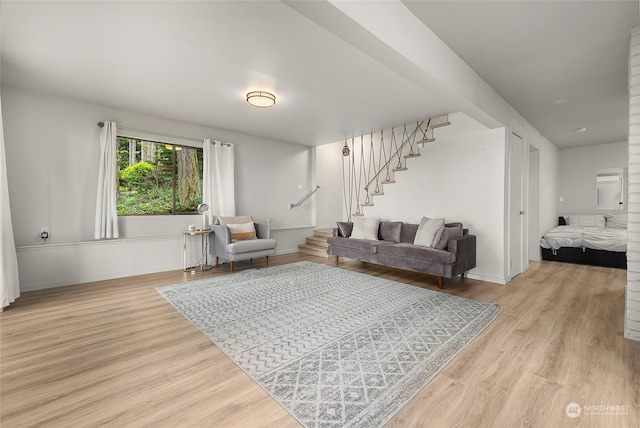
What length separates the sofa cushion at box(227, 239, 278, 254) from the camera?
4.48 m

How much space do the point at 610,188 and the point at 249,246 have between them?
27.9ft

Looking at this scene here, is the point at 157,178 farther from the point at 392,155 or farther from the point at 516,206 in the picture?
the point at 516,206

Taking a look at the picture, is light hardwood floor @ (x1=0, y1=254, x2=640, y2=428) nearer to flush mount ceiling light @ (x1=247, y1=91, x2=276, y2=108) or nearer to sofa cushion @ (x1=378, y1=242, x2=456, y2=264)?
sofa cushion @ (x1=378, y1=242, x2=456, y2=264)

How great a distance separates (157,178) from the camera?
15.7 feet

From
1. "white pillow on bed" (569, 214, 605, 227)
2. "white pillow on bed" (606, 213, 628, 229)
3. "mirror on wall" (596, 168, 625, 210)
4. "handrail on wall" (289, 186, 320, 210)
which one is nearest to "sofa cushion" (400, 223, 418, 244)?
"handrail on wall" (289, 186, 320, 210)

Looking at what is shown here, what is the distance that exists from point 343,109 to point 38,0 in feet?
10.5

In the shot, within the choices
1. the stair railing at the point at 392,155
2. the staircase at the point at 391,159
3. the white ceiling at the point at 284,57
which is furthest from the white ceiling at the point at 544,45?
the stair railing at the point at 392,155

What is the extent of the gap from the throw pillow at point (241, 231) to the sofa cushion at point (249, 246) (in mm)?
164

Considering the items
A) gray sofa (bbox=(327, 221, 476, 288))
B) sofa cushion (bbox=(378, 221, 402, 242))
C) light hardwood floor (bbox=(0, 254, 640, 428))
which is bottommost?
light hardwood floor (bbox=(0, 254, 640, 428))

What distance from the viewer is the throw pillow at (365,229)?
5051 millimetres

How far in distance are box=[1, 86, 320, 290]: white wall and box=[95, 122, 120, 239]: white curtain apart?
140mm

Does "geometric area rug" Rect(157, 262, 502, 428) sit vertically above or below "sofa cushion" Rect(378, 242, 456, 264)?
below

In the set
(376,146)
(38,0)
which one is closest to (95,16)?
(38,0)

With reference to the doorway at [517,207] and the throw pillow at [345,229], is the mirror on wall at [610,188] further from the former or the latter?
the throw pillow at [345,229]
